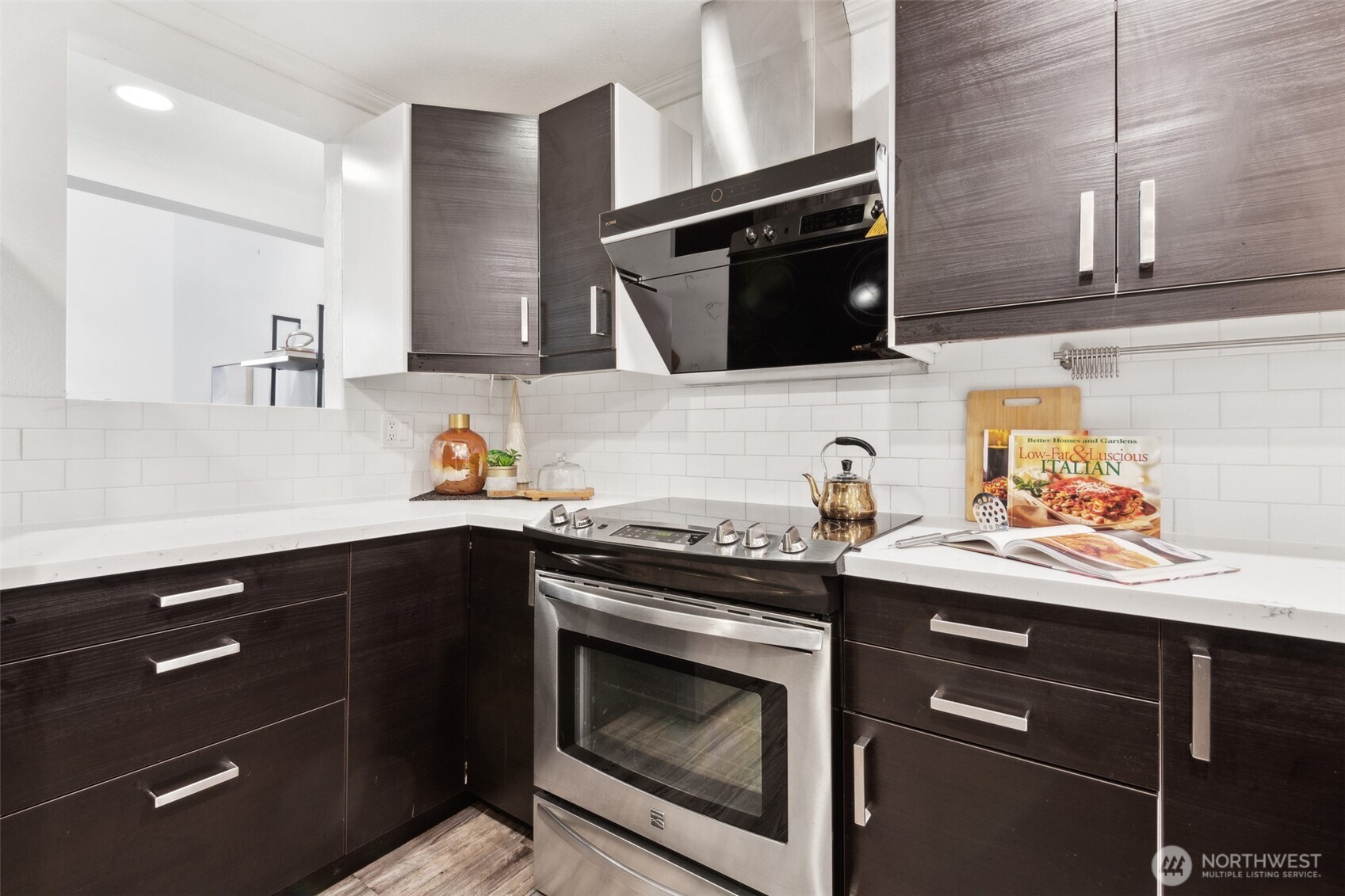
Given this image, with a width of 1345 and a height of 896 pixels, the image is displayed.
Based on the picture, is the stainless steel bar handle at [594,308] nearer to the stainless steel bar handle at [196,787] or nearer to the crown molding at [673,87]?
the crown molding at [673,87]

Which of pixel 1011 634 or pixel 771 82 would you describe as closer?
pixel 1011 634

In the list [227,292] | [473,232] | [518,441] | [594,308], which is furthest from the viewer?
[227,292]

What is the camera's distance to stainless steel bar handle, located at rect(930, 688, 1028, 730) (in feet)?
3.42

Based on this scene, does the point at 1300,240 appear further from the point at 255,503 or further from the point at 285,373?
the point at 285,373

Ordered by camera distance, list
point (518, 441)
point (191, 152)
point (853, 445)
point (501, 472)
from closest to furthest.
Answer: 1. point (853, 445)
2. point (501, 472)
3. point (518, 441)
4. point (191, 152)

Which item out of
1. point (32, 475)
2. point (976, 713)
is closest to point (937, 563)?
point (976, 713)

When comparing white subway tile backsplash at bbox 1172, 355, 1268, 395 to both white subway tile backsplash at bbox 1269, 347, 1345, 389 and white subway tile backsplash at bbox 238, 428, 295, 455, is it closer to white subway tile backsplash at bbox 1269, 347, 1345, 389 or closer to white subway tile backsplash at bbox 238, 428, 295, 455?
white subway tile backsplash at bbox 1269, 347, 1345, 389

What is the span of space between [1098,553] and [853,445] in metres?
0.77

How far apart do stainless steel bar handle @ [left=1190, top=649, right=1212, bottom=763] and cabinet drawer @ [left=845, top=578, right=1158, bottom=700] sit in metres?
0.05

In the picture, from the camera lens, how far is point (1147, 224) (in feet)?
3.70

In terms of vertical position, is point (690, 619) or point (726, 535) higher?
point (726, 535)

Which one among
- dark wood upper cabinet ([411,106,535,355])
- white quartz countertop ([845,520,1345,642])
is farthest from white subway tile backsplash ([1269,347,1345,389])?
dark wood upper cabinet ([411,106,535,355])

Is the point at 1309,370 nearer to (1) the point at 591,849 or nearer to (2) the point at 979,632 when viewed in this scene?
(2) the point at 979,632

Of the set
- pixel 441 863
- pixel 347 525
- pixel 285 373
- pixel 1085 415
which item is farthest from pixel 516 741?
pixel 285 373
